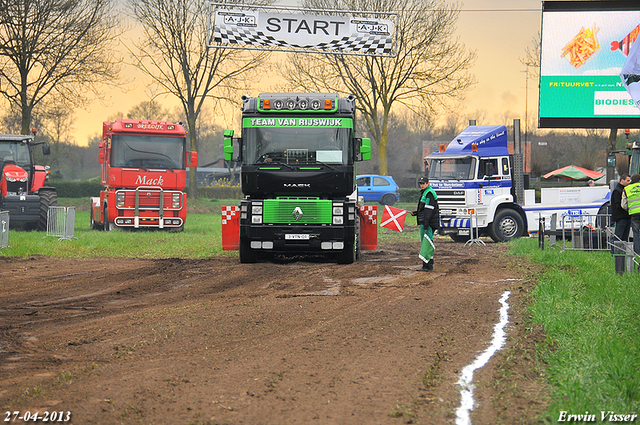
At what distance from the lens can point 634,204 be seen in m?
13.0

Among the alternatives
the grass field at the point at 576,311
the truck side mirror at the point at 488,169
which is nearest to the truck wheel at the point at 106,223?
the grass field at the point at 576,311

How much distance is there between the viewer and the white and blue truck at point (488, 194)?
68.7 ft

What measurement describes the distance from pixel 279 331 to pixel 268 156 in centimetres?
672

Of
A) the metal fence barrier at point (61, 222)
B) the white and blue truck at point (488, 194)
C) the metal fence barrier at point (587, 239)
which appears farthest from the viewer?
the white and blue truck at point (488, 194)

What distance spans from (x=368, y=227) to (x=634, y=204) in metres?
5.48

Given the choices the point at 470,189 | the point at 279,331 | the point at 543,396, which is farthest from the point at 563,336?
the point at 470,189

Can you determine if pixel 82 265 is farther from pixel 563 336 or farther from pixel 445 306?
pixel 563 336

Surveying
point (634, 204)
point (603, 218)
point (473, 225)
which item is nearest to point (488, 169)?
point (473, 225)

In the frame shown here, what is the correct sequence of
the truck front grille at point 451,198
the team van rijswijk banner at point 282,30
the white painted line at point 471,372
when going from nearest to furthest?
the white painted line at point 471,372 < the team van rijswijk banner at point 282,30 < the truck front grille at point 451,198

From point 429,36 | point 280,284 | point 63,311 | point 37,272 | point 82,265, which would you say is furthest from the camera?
point 429,36

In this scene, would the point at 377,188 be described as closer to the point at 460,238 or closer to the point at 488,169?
the point at 460,238

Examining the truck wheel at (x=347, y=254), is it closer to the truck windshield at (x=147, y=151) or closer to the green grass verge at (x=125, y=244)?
the green grass verge at (x=125, y=244)

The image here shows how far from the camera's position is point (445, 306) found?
9086 mm

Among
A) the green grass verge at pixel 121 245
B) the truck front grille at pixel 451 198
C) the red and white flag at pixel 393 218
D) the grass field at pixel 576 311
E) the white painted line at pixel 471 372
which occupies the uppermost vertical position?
the truck front grille at pixel 451 198
